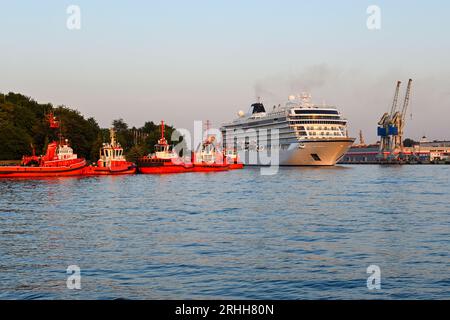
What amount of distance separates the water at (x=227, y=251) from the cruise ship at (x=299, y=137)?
89.9m

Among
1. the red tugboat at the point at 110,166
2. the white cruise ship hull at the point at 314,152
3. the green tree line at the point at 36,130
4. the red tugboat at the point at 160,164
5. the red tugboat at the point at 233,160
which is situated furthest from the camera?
the red tugboat at the point at 233,160

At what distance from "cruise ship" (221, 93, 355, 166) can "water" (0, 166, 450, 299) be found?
8985 cm

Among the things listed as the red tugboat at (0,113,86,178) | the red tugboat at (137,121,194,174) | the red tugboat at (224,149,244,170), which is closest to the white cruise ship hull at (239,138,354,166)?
the red tugboat at (224,149,244,170)

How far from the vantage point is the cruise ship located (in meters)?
132

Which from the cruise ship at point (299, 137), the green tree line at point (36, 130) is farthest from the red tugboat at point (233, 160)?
the green tree line at point (36, 130)

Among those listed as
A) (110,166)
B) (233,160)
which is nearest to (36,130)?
(110,166)

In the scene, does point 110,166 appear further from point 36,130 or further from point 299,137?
A: point 299,137

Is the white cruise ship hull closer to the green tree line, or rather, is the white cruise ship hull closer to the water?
the green tree line

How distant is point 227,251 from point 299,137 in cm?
11320

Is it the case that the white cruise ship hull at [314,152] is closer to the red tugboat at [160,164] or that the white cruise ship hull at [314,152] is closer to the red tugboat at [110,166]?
the red tugboat at [160,164]

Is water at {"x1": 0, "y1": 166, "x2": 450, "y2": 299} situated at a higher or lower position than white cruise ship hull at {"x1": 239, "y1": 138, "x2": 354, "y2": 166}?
lower

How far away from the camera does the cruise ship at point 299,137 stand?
434 feet
